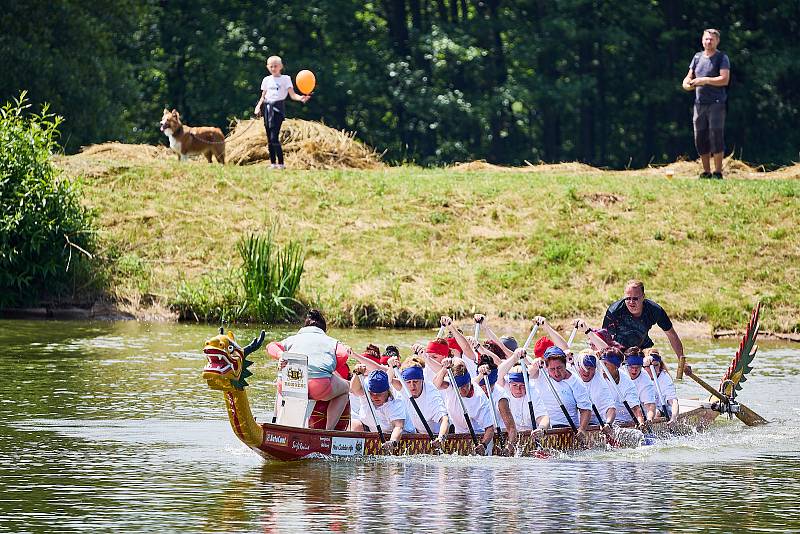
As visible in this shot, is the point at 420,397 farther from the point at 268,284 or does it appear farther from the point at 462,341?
the point at 268,284

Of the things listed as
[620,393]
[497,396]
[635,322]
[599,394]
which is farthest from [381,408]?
[635,322]

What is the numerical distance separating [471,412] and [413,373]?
0.75m

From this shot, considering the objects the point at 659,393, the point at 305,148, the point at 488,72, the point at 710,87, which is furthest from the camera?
the point at 488,72

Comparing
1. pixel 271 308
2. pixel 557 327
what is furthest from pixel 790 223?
pixel 271 308

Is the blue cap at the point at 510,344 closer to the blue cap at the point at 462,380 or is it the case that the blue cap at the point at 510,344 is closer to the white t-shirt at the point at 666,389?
the white t-shirt at the point at 666,389

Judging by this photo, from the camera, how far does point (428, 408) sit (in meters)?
15.3

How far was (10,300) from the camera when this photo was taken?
84.0ft

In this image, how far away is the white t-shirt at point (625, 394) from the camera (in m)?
16.7

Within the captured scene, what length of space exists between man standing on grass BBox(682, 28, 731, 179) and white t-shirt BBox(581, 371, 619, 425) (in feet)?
37.9

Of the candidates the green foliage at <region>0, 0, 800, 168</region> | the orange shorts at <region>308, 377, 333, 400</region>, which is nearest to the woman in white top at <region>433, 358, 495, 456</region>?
the orange shorts at <region>308, 377, 333, 400</region>

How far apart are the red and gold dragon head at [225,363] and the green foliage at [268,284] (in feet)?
35.4

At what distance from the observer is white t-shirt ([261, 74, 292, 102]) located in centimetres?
2847

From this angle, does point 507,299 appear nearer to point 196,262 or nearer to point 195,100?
point 196,262

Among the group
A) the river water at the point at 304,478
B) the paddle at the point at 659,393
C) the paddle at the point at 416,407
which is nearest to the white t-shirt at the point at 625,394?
the paddle at the point at 659,393
